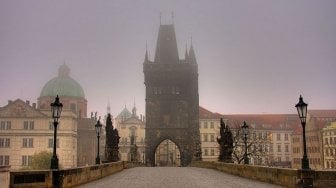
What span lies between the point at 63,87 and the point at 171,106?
42124mm

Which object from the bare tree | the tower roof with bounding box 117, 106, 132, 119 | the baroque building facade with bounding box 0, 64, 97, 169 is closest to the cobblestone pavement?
the bare tree

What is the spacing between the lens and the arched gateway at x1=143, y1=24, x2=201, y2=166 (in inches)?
3200

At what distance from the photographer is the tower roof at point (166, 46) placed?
8700cm

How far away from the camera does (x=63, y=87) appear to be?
114m

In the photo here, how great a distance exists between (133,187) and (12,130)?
268 ft

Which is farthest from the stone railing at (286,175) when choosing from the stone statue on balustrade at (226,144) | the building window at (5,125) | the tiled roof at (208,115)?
the tiled roof at (208,115)

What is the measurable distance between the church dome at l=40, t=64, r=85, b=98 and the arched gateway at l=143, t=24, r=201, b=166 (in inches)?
1402

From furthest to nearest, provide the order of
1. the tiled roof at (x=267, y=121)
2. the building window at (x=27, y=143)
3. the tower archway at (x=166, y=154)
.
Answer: the tiled roof at (x=267, y=121), the tower archway at (x=166, y=154), the building window at (x=27, y=143)

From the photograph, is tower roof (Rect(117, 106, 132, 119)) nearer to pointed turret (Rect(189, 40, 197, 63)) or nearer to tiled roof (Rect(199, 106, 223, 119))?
tiled roof (Rect(199, 106, 223, 119))

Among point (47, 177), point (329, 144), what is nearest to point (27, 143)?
point (329, 144)

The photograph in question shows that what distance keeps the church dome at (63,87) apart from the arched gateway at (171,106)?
35.6 meters

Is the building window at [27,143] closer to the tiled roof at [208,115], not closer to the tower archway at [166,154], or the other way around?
the tower archway at [166,154]

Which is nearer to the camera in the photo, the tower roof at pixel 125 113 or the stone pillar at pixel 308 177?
the stone pillar at pixel 308 177

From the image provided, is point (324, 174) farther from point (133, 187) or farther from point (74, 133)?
point (74, 133)
